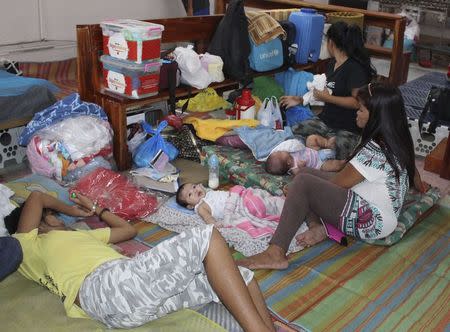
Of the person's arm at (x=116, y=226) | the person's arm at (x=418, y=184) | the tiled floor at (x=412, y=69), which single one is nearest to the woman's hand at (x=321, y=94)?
the person's arm at (x=418, y=184)

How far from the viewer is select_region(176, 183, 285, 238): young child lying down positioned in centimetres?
279

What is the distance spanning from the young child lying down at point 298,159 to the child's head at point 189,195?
20.1 inches

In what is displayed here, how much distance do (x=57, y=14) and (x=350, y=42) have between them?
3.21 m

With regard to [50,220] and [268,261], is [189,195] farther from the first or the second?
[50,220]

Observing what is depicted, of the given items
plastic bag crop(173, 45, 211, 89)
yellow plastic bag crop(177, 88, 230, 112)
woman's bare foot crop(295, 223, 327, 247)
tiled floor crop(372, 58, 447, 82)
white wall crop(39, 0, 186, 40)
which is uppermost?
white wall crop(39, 0, 186, 40)

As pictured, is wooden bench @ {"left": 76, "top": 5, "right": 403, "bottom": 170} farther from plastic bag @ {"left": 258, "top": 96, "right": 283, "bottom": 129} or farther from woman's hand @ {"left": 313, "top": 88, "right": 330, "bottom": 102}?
woman's hand @ {"left": 313, "top": 88, "right": 330, "bottom": 102}

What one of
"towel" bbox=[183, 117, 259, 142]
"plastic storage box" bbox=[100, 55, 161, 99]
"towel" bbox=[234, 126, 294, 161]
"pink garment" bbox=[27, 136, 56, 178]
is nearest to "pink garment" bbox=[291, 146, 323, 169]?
"towel" bbox=[234, 126, 294, 161]

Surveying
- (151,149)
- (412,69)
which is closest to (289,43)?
(151,149)

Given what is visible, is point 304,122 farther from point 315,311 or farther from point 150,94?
point 315,311

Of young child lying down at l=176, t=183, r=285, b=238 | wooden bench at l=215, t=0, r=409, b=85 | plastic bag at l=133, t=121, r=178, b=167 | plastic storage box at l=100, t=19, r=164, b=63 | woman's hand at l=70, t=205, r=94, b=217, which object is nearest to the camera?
woman's hand at l=70, t=205, r=94, b=217

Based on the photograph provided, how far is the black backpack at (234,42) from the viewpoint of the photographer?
3.97m

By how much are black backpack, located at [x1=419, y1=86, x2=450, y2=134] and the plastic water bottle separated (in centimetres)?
176

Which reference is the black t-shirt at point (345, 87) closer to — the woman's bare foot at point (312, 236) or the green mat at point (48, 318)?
the woman's bare foot at point (312, 236)

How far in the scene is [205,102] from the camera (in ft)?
14.3
